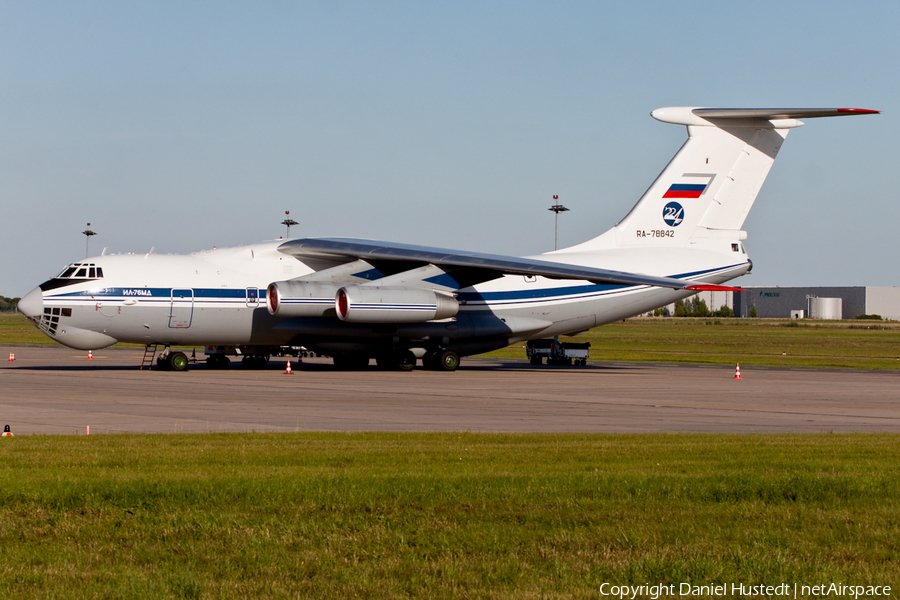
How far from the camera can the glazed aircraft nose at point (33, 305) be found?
26.9 m

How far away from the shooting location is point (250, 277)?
29.0m

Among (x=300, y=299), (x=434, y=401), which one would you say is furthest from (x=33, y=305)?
(x=434, y=401)

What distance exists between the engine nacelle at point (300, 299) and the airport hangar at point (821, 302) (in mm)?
120990

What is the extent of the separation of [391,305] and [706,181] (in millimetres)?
11632

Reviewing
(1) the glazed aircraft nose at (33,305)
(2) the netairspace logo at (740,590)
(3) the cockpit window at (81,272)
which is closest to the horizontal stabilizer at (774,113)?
(3) the cockpit window at (81,272)

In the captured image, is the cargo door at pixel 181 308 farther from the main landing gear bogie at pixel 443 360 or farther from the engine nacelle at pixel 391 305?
the main landing gear bogie at pixel 443 360

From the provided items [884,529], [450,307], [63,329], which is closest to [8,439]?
[884,529]

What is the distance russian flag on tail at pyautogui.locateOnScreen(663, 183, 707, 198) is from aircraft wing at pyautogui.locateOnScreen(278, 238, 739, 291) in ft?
12.1

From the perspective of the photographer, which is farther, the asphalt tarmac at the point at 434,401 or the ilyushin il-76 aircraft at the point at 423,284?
the ilyushin il-76 aircraft at the point at 423,284

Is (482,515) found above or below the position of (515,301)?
below

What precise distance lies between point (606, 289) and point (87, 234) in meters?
42.9

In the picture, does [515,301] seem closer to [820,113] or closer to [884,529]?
[820,113]

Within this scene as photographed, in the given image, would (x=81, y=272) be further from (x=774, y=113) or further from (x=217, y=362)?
(x=774, y=113)

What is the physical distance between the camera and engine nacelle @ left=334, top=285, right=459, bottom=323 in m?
27.5
